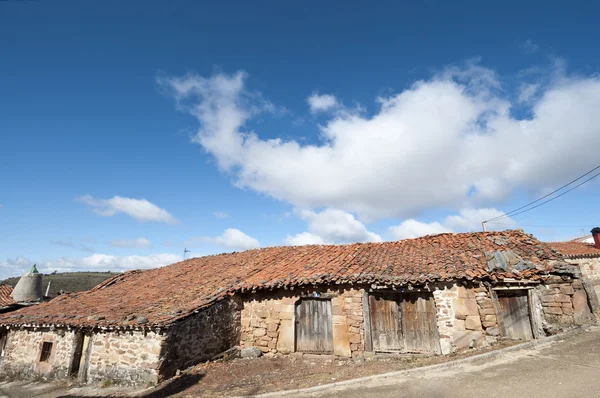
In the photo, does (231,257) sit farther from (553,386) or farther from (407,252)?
(553,386)

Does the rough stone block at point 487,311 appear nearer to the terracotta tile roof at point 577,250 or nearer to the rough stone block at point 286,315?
the rough stone block at point 286,315

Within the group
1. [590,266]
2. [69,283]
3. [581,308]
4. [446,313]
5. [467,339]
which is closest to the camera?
[581,308]

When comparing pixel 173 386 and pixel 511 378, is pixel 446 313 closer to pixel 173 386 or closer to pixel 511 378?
pixel 511 378

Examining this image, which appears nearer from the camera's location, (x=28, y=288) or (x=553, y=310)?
(x=553, y=310)

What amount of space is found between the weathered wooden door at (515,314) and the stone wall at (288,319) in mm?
4459

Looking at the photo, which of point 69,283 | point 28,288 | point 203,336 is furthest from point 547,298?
point 69,283

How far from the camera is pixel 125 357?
10.3 metres

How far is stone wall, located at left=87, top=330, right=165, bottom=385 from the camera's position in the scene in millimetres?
9807

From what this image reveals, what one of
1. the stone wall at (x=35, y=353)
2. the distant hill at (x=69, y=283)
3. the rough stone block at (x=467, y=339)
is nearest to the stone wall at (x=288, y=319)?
the rough stone block at (x=467, y=339)

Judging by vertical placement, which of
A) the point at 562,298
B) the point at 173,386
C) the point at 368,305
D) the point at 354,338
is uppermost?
the point at 562,298

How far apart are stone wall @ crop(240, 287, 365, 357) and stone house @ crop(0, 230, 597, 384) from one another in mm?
37

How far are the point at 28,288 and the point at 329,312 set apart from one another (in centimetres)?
2012

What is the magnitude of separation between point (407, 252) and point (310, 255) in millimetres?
4518

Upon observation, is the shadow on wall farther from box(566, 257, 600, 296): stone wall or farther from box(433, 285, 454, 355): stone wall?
box(566, 257, 600, 296): stone wall
